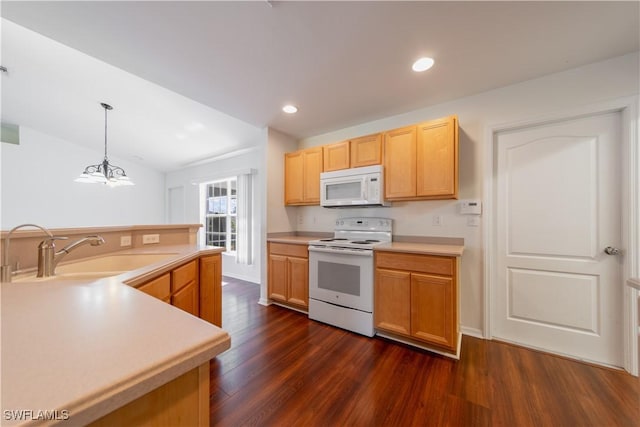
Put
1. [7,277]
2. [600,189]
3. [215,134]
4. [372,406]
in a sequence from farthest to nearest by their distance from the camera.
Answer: [215,134] → [600,189] → [372,406] → [7,277]

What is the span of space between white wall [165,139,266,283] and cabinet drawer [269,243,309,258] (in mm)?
190

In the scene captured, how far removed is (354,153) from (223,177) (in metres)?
2.95

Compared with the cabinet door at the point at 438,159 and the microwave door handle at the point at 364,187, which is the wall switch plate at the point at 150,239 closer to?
the microwave door handle at the point at 364,187

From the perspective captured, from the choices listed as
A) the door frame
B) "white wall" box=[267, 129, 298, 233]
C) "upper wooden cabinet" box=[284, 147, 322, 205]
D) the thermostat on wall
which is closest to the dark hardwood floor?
the door frame

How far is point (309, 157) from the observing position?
123 inches

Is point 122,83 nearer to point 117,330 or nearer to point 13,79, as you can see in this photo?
point 13,79

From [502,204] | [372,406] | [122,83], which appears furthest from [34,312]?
[122,83]

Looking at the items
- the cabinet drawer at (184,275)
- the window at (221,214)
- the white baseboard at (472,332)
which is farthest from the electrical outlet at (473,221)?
the window at (221,214)

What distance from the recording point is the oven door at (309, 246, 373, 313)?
2.27 meters

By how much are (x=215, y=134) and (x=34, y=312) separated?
3.56 metres

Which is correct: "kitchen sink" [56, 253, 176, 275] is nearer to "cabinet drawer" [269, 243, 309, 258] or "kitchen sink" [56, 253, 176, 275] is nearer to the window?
"cabinet drawer" [269, 243, 309, 258]

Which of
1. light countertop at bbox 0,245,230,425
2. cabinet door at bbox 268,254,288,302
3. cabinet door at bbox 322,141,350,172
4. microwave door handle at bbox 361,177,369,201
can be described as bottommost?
cabinet door at bbox 268,254,288,302

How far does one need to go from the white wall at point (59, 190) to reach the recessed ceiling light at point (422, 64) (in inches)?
265

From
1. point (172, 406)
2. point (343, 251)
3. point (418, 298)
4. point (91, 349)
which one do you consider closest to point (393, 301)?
point (418, 298)
